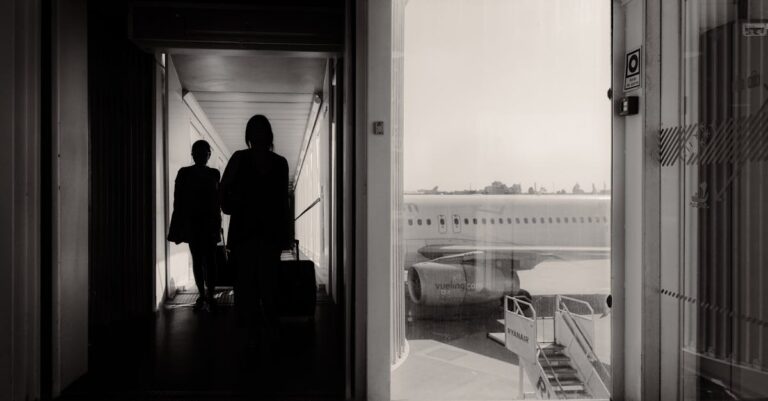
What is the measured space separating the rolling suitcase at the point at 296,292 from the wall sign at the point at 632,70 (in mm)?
2774

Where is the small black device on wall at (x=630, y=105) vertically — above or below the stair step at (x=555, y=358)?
above

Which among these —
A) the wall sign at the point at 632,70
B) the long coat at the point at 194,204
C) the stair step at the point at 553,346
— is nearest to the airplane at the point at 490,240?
the stair step at the point at 553,346

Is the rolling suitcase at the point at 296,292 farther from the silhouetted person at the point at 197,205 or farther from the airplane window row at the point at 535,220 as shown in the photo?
the airplane window row at the point at 535,220

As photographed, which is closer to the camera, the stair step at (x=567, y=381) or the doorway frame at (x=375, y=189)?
the doorway frame at (x=375, y=189)

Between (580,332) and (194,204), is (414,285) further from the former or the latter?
(194,204)

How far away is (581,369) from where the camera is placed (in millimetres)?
2918

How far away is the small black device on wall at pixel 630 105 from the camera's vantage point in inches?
104

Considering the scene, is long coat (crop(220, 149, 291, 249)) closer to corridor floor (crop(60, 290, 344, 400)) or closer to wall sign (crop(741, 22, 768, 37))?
corridor floor (crop(60, 290, 344, 400))

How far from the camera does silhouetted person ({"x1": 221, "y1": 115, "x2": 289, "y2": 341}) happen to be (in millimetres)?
3221

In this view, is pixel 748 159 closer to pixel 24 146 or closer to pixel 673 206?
pixel 673 206

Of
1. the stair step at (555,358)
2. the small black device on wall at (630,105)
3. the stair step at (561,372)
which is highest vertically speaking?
the small black device on wall at (630,105)

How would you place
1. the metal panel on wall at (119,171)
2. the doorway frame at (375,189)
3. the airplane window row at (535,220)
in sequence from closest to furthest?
the doorway frame at (375,189) → the airplane window row at (535,220) → the metal panel on wall at (119,171)

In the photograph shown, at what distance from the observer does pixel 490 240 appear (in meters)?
2.84

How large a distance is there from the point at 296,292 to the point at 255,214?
4.65 ft
